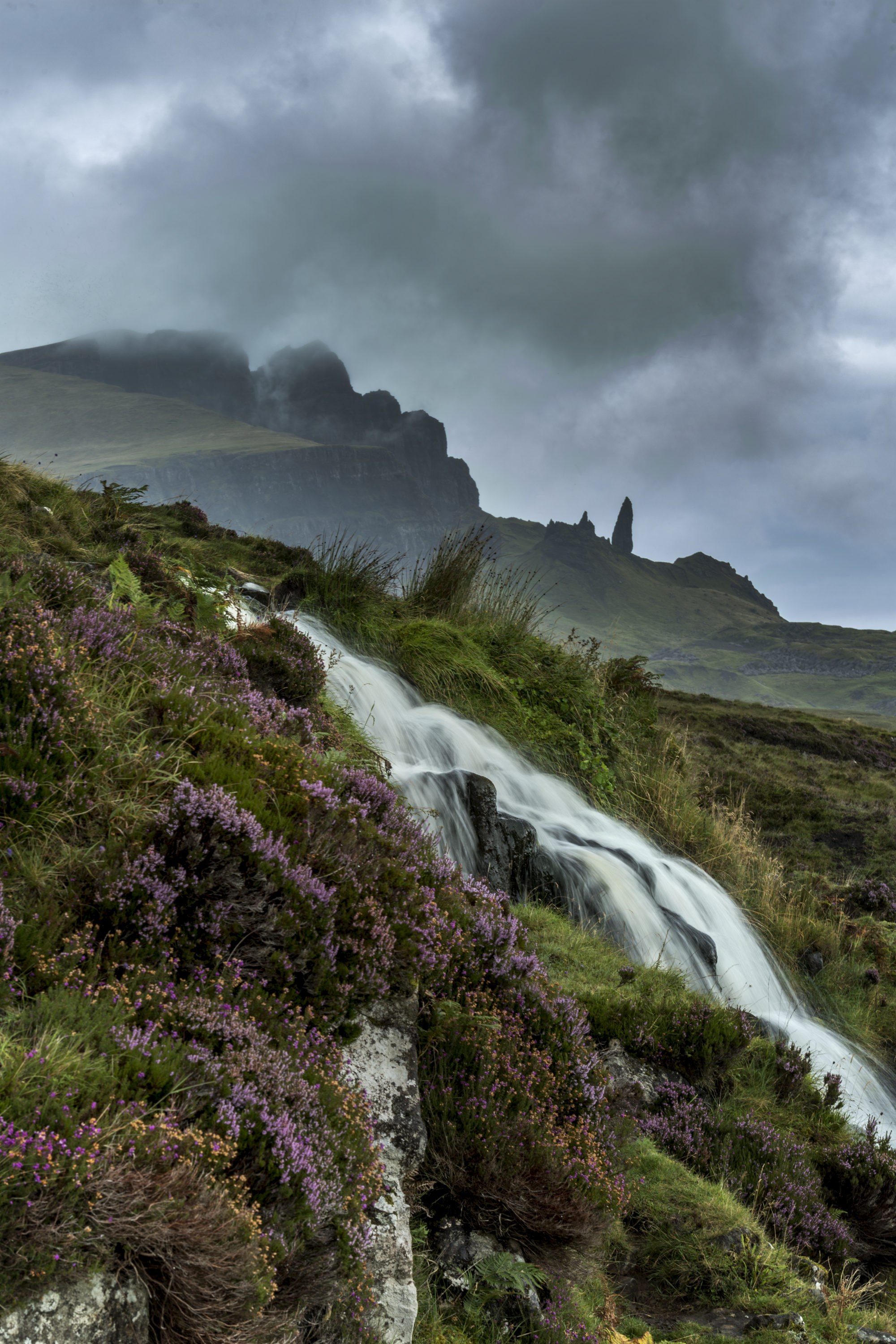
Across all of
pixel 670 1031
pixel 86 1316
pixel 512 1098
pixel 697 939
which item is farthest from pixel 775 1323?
pixel 697 939

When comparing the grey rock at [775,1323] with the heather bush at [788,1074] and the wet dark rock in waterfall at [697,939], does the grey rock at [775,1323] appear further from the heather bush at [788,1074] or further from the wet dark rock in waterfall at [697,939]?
the wet dark rock in waterfall at [697,939]

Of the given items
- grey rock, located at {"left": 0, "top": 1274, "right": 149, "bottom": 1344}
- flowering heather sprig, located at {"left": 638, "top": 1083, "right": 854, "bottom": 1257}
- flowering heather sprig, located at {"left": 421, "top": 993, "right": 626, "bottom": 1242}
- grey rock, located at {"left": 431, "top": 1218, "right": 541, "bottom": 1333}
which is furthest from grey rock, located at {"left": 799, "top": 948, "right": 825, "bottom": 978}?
grey rock, located at {"left": 0, "top": 1274, "right": 149, "bottom": 1344}

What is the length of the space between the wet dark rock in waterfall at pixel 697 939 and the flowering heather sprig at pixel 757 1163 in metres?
2.72

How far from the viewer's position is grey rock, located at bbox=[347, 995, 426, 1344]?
2.62 meters

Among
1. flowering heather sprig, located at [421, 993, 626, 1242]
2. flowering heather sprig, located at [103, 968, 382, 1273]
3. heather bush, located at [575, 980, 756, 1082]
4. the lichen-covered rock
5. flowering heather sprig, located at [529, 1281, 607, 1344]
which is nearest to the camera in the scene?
flowering heather sprig, located at [103, 968, 382, 1273]

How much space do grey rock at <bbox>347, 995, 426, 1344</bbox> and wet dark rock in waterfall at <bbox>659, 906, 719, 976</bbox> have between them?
17.5 feet

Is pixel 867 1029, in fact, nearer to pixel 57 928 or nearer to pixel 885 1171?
pixel 885 1171

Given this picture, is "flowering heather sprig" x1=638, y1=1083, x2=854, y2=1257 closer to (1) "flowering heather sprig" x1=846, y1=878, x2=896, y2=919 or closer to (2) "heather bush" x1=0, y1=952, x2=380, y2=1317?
(2) "heather bush" x1=0, y1=952, x2=380, y2=1317

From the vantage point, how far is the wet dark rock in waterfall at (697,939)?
8.19 metres

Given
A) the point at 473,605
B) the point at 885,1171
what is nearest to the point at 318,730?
the point at 885,1171

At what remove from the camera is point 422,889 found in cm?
438

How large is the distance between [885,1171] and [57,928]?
6251 mm

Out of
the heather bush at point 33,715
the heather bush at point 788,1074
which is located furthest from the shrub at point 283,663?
the heather bush at point 788,1074

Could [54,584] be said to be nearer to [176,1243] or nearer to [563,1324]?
[176,1243]
